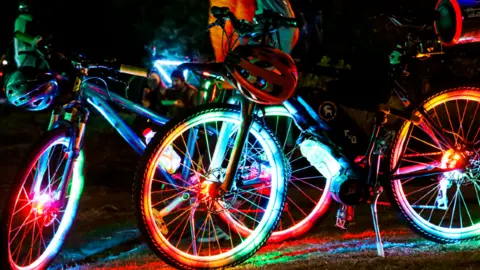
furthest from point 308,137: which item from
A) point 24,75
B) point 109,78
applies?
point 24,75

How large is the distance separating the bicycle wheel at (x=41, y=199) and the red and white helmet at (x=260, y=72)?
1.21 meters

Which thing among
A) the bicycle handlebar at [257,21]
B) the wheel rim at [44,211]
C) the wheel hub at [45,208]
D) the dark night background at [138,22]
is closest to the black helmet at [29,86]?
the wheel rim at [44,211]

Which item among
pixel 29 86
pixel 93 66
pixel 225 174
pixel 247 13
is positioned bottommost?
pixel 225 174

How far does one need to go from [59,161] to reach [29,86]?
55 centimetres

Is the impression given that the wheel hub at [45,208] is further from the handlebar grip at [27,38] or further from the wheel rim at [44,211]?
the handlebar grip at [27,38]

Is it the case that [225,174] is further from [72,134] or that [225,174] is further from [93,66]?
[93,66]

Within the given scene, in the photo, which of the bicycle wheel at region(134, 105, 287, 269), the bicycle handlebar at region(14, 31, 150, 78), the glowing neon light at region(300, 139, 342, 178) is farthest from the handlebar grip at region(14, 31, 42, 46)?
the glowing neon light at region(300, 139, 342, 178)

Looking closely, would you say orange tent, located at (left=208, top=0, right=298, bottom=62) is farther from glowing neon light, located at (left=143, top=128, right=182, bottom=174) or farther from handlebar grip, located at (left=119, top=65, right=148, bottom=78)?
glowing neon light, located at (left=143, top=128, right=182, bottom=174)

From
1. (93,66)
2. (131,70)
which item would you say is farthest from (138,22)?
(93,66)

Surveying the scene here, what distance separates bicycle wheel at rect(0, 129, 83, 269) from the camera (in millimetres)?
2732

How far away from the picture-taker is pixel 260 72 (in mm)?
2811

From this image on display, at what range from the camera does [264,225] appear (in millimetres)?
3152

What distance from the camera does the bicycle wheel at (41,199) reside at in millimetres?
2732

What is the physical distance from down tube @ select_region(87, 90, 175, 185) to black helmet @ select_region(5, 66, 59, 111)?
28 centimetres
